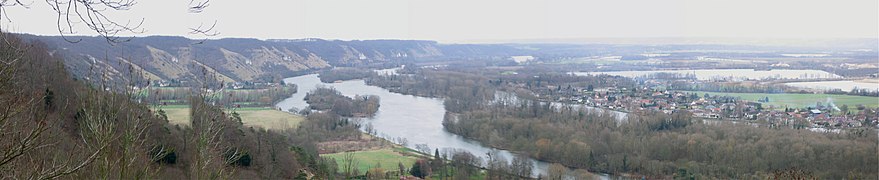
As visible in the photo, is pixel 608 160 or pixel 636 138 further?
pixel 636 138

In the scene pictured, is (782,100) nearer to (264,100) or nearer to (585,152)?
(585,152)

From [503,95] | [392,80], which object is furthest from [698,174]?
[392,80]

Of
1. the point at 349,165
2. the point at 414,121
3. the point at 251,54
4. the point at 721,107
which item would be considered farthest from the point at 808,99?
the point at 251,54

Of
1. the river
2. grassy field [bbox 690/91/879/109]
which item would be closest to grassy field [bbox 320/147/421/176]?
the river

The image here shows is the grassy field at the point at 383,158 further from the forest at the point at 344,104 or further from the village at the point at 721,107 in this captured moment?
the village at the point at 721,107

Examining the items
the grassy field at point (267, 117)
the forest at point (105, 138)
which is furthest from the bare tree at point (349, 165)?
the grassy field at point (267, 117)

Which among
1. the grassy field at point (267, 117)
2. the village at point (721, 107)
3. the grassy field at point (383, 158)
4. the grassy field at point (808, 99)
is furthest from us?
the grassy field at point (808, 99)
